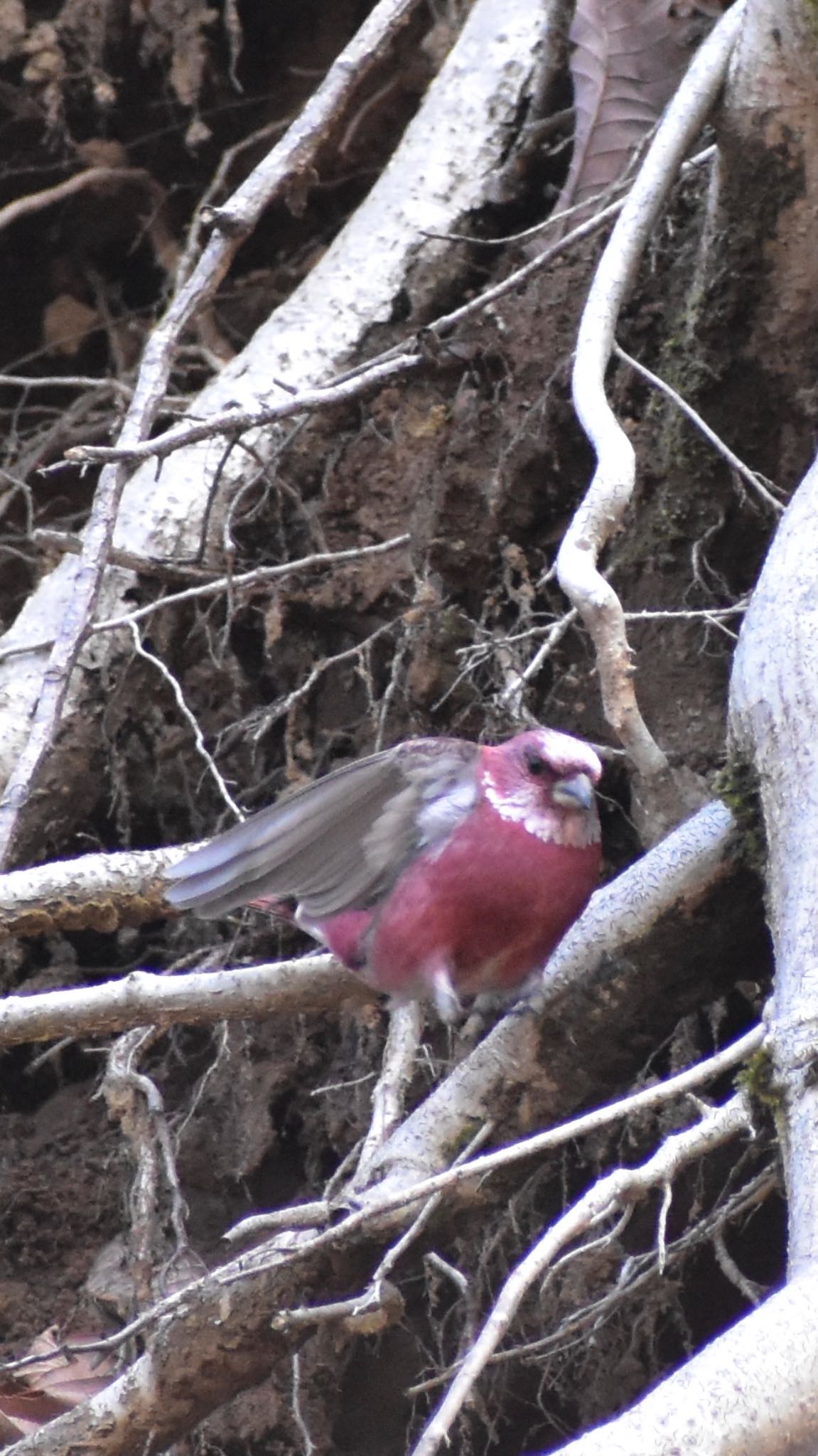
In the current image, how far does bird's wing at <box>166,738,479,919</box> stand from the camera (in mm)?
2186

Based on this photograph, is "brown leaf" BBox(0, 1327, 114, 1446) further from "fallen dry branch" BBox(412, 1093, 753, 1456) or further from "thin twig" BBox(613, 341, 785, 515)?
"thin twig" BBox(613, 341, 785, 515)

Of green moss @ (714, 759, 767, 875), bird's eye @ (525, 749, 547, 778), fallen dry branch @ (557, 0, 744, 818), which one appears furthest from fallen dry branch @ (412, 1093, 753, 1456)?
bird's eye @ (525, 749, 547, 778)

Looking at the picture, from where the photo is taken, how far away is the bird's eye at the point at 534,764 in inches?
92.7

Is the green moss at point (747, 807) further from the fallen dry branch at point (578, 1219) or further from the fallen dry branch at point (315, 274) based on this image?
the fallen dry branch at point (315, 274)

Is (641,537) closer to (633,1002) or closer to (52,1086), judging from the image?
(633,1002)

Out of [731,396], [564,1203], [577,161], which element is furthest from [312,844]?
[577,161]

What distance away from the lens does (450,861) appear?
7.76 feet

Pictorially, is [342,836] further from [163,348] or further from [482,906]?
[163,348]

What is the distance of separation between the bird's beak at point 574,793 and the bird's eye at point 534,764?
0.03 meters

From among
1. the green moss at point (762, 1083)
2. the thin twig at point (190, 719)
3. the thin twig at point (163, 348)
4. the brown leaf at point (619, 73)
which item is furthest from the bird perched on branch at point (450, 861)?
the brown leaf at point (619, 73)

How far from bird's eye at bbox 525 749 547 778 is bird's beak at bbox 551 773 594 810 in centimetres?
3

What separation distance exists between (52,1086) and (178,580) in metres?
1.06

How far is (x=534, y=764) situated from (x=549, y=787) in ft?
0.14

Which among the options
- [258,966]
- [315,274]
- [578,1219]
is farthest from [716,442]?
[578,1219]
